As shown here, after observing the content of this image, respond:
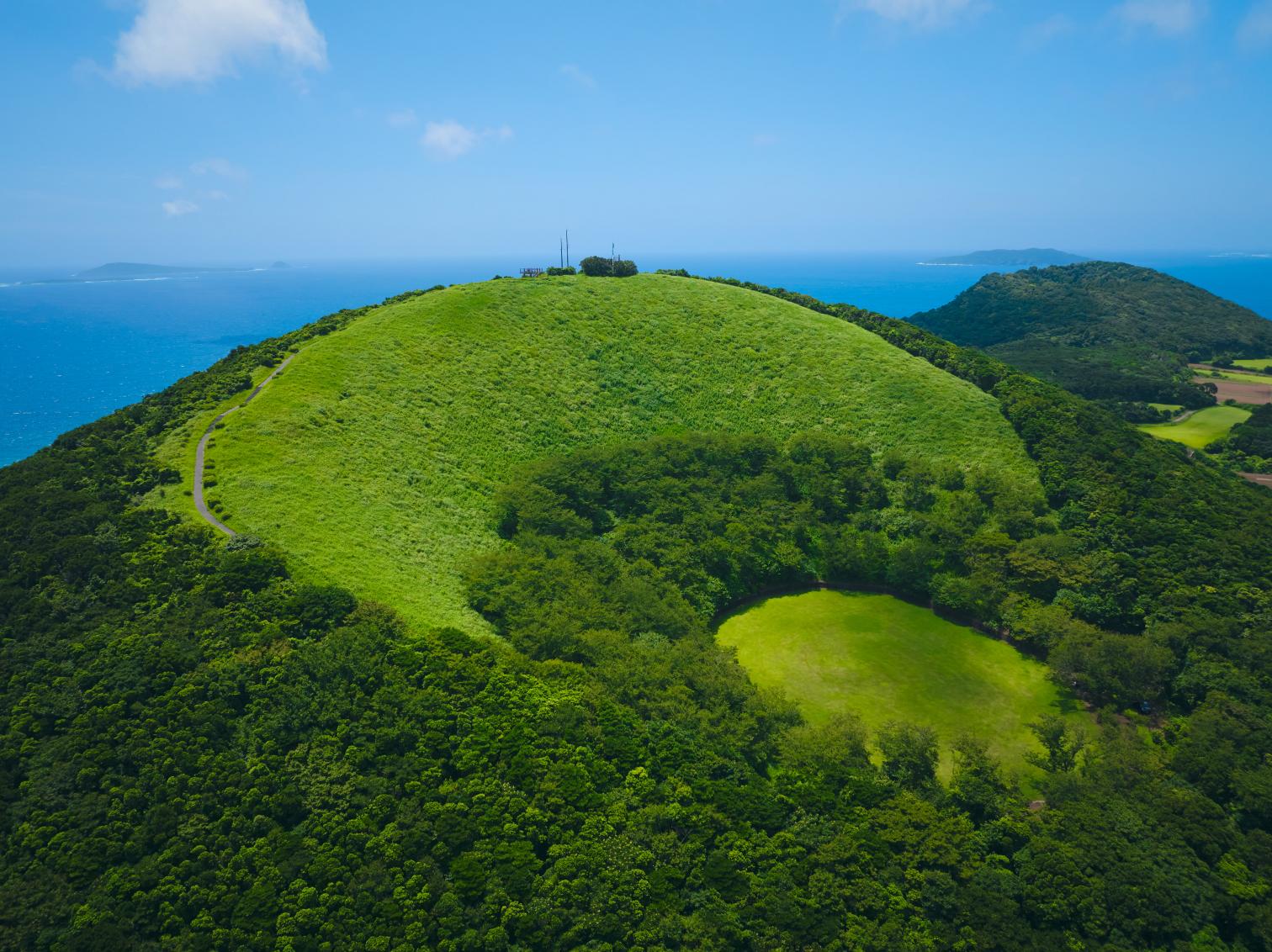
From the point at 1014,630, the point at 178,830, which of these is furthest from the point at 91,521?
the point at 1014,630

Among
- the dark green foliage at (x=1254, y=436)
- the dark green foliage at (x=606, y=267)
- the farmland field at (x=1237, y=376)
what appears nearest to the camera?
the dark green foliage at (x=1254, y=436)

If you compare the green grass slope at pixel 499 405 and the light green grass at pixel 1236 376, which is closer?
the green grass slope at pixel 499 405

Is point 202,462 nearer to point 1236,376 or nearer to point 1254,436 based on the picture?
point 1254,436

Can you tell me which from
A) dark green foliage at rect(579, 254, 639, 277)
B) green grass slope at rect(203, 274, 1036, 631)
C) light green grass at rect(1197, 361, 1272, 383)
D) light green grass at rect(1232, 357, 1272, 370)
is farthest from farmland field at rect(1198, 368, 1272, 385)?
dark green foliage at rect(579, 254, 639, 277)

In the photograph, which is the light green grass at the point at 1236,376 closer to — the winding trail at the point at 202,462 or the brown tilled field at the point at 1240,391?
the brown tilled field at the point at 1240,391

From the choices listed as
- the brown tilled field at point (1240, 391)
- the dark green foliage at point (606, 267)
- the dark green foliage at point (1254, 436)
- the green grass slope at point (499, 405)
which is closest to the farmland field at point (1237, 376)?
the brown tilled field at point (1240, 391)

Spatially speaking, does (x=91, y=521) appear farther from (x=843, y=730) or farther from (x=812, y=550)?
(x=812, y=550)
